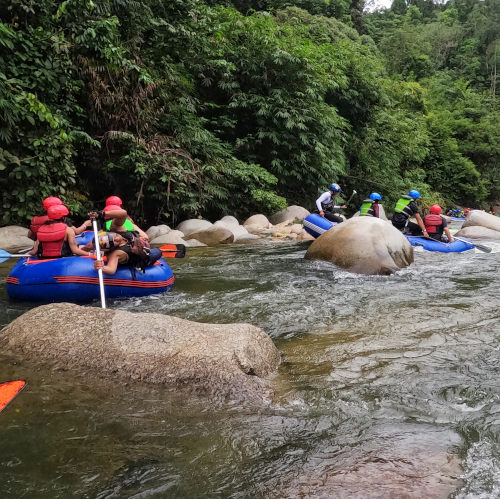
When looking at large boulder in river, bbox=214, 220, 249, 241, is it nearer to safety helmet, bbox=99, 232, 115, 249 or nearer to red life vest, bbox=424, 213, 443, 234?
red life vest, bbox=424, 213, 443, 234

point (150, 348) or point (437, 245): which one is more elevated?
point (150, 348)

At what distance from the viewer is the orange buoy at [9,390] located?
2597 mm

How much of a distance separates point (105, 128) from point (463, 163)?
2135cm

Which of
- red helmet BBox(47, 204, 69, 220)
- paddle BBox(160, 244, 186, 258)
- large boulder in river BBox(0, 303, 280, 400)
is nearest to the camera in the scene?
large boulder in river BBox(0, 303, 280, 400)

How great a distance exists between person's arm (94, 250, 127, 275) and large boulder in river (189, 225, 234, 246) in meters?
4.79

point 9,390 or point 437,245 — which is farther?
point 437,245

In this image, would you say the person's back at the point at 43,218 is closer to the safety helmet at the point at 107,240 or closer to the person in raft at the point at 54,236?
the person in raft at the point at 54,236

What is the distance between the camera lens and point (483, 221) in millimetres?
13273

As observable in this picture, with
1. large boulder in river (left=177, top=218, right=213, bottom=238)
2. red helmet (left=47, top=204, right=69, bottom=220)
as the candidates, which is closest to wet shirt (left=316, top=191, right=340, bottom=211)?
large boulder in river (left=177, top=218, right=213, bottom=238)

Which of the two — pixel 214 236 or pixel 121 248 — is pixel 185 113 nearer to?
pixel 214 236

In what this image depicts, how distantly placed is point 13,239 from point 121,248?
399cm

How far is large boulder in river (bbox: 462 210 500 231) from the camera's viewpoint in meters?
13.1

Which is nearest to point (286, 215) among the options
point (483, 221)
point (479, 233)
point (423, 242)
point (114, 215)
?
point (423, 242)

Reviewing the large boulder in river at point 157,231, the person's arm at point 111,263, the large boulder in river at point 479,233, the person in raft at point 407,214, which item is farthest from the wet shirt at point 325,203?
the person's arm at point 111,263
